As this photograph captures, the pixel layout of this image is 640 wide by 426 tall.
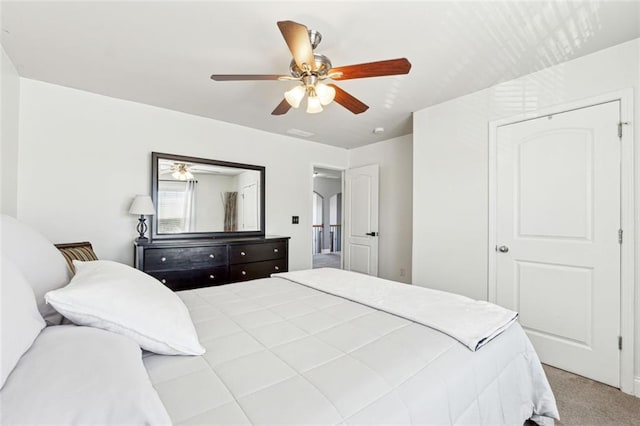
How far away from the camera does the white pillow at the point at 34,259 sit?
943 millimetres

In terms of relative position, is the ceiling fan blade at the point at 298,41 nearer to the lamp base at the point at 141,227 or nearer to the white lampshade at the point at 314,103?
the white lampshade at the point at 314,103

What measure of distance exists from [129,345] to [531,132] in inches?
121

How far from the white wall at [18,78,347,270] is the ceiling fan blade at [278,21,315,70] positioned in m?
2.21

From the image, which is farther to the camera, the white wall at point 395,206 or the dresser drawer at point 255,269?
the white wall at point 395,206

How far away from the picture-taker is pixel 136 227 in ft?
9.94

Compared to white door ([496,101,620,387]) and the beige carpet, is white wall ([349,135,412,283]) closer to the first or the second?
white door ([496,101,620,387])

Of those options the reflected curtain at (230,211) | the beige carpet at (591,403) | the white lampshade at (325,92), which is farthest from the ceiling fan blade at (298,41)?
the beige carpet at (591,403)

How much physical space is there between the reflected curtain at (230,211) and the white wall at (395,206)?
2.27m

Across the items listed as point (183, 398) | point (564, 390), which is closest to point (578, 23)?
point (564, 390)

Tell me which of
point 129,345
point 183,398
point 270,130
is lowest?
point 183,398

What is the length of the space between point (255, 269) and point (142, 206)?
1418 millimetres

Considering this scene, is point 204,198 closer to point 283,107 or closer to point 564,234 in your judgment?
point 283,107

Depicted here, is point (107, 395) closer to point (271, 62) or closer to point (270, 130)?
point (271, 62)

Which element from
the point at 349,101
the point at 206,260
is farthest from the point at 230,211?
the point at 349,101
